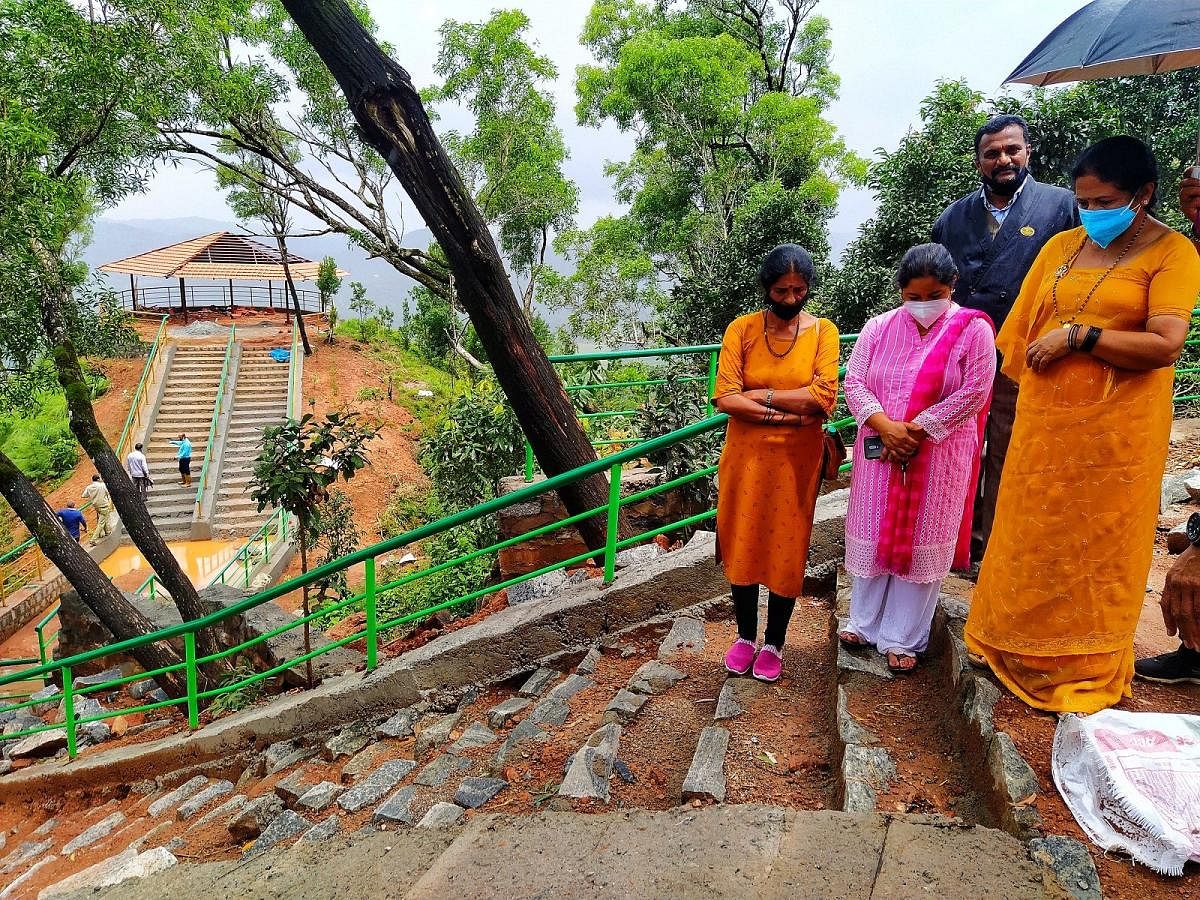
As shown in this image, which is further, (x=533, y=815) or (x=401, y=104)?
(x=401, y=104)

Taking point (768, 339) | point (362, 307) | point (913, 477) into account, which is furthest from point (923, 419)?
point (362, 307)

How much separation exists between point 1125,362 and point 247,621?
7070mm

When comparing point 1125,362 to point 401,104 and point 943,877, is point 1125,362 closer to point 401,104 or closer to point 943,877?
point 943,877

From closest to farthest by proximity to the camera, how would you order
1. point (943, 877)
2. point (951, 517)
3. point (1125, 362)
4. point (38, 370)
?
point (943, 877) < point (1125, 362) < point (951, 517) < point (38, 370)

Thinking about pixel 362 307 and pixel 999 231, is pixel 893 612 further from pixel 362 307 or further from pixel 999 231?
pixel 362 307

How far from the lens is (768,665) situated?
317cm

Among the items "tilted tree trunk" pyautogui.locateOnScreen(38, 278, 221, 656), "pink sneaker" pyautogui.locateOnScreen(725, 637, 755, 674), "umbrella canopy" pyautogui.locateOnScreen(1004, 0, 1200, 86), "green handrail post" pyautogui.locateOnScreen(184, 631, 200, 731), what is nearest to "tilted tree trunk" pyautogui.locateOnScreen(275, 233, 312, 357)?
"tilted tree trunk" pyautogui.locateOnScreen(38, 278, 221, 656)

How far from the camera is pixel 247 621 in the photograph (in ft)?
23.0

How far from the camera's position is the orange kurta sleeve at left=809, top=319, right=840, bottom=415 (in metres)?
2.78

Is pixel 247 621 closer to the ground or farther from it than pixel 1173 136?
closer to the ground

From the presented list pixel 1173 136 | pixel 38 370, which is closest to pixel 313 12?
pixel 38 370

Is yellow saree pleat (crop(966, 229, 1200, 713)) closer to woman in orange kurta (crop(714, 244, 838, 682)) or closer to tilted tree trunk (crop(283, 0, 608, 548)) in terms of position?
woman in orange kurta (crop(714, 244, 838, 682))

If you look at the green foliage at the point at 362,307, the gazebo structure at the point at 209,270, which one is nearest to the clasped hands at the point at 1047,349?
the gazebo structure at the point at 209,270

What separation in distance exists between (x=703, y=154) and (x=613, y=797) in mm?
15626
